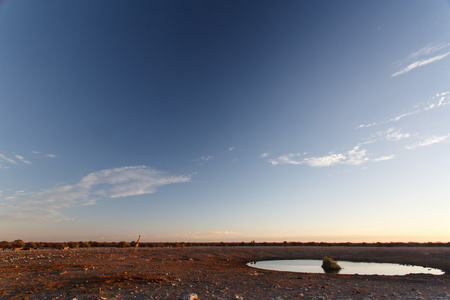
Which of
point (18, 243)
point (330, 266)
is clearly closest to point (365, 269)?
point (330, 266)

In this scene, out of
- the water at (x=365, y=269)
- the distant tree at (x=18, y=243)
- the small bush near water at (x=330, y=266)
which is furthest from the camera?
the distant tree at (x=18, y=243)

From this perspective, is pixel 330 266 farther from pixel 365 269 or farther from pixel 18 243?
pixel 18 243

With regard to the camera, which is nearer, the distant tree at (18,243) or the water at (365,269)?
the water at (365,269)

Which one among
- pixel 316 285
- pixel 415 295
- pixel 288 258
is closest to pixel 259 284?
pixel 316 285

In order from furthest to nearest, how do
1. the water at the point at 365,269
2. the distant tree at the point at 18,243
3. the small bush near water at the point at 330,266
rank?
1. the distant tree at the point at 18,243
2. the small bush near water at the point at 330,266
3. the water at the point at 365,269

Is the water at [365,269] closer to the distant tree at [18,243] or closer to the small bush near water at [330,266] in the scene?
the small bush near water at [330,266]

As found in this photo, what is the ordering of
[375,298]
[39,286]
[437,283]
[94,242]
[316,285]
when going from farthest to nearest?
[94,242]
[437,283]
[316,285]
[39,286]
[375,298]

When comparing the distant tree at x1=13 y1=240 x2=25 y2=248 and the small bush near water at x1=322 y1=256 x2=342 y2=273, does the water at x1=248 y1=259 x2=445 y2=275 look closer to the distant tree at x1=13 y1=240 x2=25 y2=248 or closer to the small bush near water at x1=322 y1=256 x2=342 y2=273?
the small bush near water at x1=322 y1=256 x2=342 y2=273

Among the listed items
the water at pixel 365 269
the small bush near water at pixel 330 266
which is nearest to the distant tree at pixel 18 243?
the water at pixel 365 269

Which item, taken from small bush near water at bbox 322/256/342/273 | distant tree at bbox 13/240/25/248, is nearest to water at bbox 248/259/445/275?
small bush near water at bbox 322/256/342/273

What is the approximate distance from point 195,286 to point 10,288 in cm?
1014

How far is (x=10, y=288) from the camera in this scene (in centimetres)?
1259

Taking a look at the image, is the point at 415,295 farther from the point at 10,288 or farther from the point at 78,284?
the point at 10,288

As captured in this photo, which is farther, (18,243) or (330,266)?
(18,243)
